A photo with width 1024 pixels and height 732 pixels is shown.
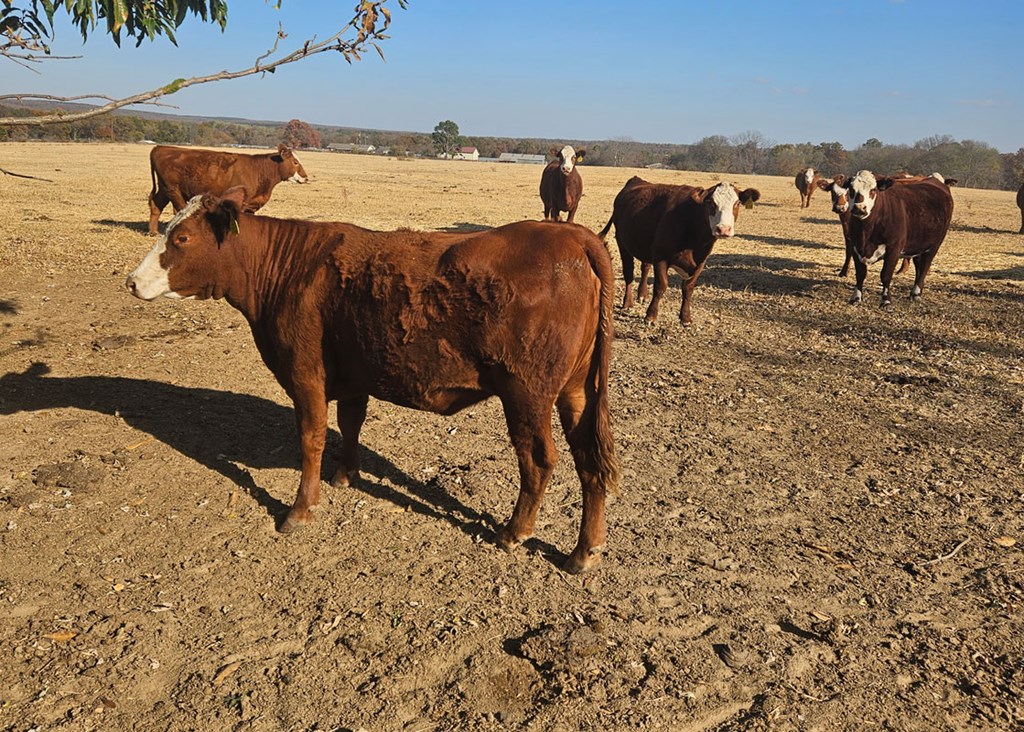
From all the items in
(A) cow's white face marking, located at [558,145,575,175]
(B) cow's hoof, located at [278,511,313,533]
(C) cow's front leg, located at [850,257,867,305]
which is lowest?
(B) cow's hoof, located at [278,511,313,533]

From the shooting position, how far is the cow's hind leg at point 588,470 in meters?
4.16

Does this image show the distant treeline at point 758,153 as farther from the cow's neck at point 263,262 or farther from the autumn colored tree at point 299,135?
the cow's neck at point 263,262

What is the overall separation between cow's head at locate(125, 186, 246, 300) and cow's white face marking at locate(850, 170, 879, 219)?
9.39 m

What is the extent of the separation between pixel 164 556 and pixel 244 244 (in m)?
1.95

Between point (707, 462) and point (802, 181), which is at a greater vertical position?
point (802, 181)

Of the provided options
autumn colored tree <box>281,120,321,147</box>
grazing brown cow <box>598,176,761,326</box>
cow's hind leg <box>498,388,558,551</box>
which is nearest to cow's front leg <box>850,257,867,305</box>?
grazing brown cow <box>598,176,761,326</box>

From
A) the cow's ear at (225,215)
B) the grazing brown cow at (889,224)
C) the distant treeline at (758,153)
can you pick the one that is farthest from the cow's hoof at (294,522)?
the distant treeline at (758,153)

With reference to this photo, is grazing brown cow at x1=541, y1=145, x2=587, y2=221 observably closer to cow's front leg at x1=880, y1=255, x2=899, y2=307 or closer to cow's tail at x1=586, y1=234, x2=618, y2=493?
cow's front leg at x1=880, y1=255, x2=899, y2=307

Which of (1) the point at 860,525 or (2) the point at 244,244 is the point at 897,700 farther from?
(2) the point at 244,244

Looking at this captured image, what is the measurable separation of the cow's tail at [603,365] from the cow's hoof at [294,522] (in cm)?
188

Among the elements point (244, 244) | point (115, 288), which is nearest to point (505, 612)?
point (244, 244)

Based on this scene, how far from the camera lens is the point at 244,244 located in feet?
15.0

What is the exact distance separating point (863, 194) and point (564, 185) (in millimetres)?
8159

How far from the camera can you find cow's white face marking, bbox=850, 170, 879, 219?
10.8 m
